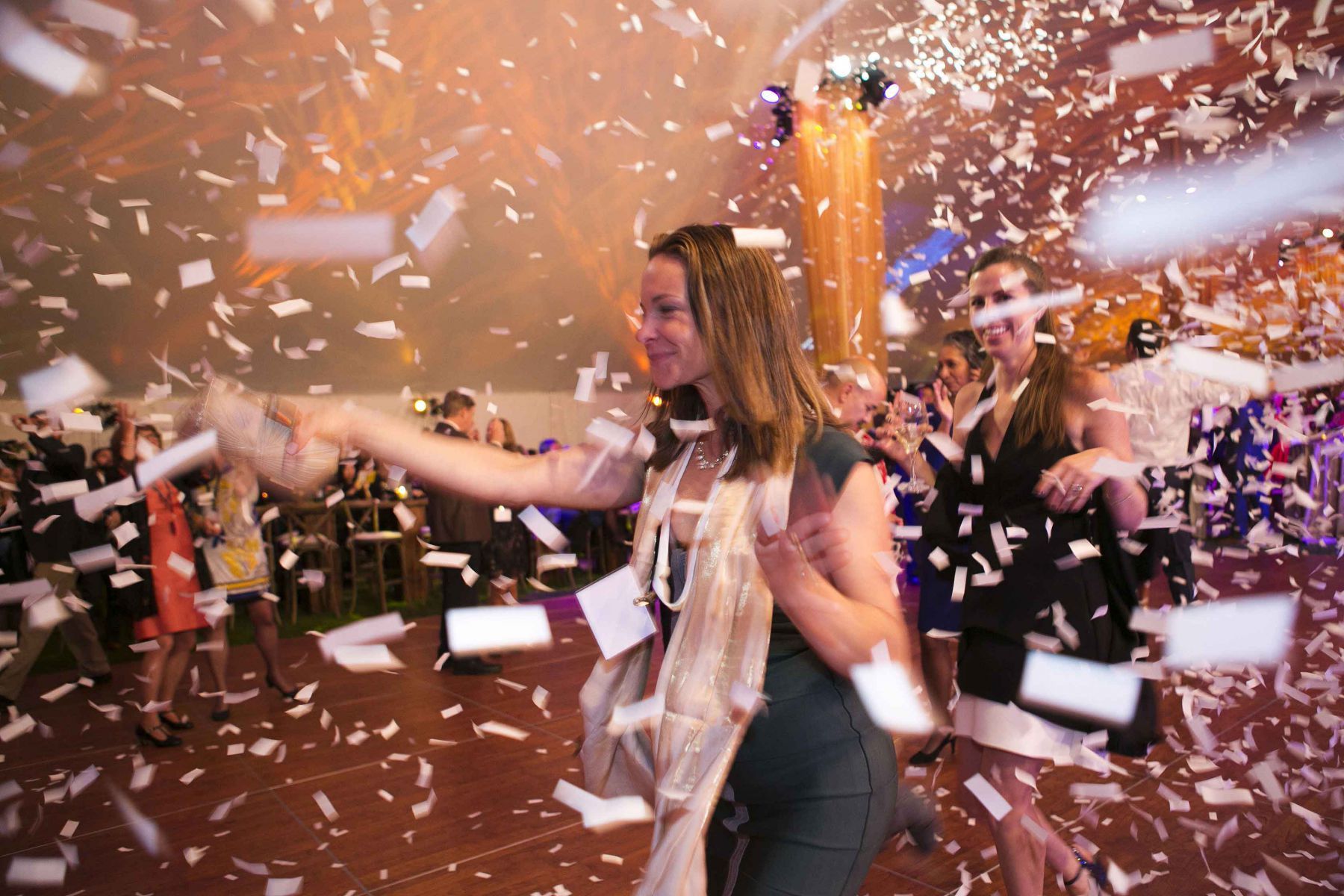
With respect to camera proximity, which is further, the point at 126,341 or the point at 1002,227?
the point at 1002,227

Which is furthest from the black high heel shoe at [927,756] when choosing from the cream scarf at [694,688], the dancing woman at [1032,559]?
the cream scarf at [694,688]

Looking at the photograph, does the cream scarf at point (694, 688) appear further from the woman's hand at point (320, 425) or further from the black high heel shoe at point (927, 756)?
the black high heel shoe at point (927, 756)

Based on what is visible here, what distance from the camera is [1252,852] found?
8.55 ft

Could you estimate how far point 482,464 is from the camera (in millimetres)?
1562

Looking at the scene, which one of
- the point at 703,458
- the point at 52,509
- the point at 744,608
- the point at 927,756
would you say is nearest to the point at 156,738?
the point at 52,509

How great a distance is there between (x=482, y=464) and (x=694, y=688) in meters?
0.55

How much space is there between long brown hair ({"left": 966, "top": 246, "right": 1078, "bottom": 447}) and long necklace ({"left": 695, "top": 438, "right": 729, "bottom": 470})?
917 mm

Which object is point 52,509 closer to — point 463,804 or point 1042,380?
point 463,804

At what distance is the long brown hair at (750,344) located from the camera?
1382 millimetres

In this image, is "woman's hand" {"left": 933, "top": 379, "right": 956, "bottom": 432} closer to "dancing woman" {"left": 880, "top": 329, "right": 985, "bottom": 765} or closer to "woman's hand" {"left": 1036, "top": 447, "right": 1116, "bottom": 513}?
"dancing woman" {"left": 880, "top": 329, "right": 985, "bottom": 765}

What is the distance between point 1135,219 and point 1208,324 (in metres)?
1.95

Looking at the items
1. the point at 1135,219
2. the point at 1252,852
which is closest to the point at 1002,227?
the point at 1135,219

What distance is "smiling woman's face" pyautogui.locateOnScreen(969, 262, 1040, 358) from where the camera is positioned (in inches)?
84.4

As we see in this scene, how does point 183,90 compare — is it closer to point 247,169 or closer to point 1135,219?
point 247,169
